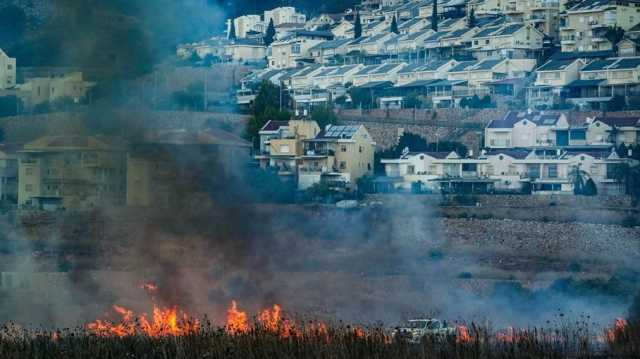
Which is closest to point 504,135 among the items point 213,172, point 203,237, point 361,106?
point 361,106

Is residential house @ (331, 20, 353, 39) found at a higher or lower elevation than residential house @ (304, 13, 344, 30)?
lower

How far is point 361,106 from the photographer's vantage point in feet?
122

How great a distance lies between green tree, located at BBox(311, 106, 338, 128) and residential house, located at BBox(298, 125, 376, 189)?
56.8 inches

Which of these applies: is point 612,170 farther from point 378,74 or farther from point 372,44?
point 372,44

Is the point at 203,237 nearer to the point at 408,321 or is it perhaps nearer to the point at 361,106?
the point at 408,321

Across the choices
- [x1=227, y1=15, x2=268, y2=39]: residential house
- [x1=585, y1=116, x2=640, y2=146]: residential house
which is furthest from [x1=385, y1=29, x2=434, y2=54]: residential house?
[x1=585, y1=116, x2=640, y2=146]: residential house

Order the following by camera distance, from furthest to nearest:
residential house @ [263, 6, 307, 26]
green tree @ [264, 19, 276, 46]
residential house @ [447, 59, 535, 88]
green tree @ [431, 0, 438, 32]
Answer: residential house @ [263, 6, 307, 26]
green tree @ [264, 19, 276, 46]
green tree @ [431, 0, 438, 32]
residential house @ [447, 59, 535, 88]

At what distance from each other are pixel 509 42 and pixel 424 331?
24494 mm

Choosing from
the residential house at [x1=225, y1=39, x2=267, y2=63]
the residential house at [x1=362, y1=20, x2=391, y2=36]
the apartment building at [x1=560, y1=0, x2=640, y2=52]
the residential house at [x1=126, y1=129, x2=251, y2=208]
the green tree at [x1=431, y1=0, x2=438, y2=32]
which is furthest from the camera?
the residential house at [x1=225, y1=39, x2=267, y2=63]

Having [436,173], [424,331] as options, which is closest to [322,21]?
[436,173]

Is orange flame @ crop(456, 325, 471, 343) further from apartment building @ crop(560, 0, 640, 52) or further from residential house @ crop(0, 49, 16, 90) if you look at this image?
apartment building @ crop(560, 0, 640, 52)

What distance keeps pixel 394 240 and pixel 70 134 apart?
620 cm

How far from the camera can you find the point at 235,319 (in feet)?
64.2

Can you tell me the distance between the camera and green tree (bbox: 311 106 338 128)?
3412cm
